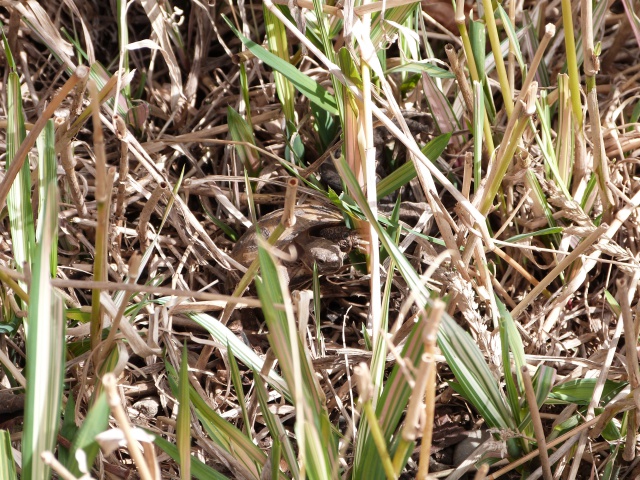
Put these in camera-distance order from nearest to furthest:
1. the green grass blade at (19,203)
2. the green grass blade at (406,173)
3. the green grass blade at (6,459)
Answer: the green grass blade at (6,459) < the green grass blade at (19,203) < the green grass blade at (406,173)

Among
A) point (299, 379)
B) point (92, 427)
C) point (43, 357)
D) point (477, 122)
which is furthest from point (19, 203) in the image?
point (477, 122)

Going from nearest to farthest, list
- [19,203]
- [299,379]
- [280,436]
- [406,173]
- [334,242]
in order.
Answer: [299,379]
[280,436]
[19,203]
[406,173]
[334,242]

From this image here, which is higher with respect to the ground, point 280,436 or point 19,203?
point 19,203

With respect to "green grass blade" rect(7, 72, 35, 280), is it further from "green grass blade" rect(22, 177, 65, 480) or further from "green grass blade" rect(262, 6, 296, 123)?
"green grass blade" rect(262, 6, 296, 123)

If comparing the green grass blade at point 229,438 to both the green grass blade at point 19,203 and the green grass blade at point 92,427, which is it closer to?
the green grass blade at point 92,427

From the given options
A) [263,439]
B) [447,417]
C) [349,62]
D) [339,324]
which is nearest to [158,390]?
[263,439]

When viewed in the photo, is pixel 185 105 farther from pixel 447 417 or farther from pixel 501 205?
pixel 447 417

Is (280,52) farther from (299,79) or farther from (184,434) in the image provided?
(184,434)

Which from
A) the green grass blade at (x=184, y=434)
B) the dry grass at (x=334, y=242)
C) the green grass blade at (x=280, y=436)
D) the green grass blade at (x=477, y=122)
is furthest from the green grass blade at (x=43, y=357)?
the green grass blade at (x=477, y=122)

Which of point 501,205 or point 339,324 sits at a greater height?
point 501,205
